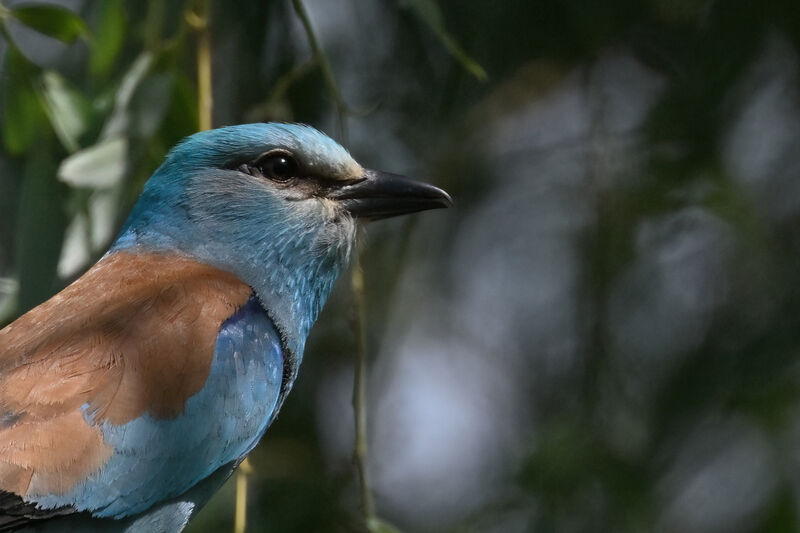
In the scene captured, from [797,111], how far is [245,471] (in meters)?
2.63

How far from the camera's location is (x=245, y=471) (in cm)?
333

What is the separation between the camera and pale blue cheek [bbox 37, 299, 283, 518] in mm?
2977

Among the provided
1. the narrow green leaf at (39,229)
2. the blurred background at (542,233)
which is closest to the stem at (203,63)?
the blurred background at (542,233)

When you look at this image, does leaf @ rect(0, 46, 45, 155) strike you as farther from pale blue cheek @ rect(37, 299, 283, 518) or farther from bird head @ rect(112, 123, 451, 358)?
pale blue cheek @ rect(37, 299, 283, 518)

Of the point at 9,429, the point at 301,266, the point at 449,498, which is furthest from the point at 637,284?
the point at 9,429

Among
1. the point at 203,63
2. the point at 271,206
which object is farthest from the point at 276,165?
the point at 203,63

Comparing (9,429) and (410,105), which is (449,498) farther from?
(9,429)

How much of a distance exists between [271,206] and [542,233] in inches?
83.4

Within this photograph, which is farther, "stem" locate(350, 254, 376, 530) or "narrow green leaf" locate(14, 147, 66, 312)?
"narrow green leaf" locate(14, 147, 66, 312)

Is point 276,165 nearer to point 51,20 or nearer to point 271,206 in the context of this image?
point 271,206

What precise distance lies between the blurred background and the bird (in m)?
0.19

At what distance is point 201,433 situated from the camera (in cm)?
314

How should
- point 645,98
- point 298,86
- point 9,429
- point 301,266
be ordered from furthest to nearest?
point 645,98 < point 298,86 < point 301,266 < point 9,429

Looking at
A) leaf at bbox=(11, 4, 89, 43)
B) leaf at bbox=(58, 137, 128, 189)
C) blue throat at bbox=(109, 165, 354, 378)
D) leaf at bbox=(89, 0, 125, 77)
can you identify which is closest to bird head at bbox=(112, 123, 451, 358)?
blue throat at bbox=(109, 165, 354, 378)
